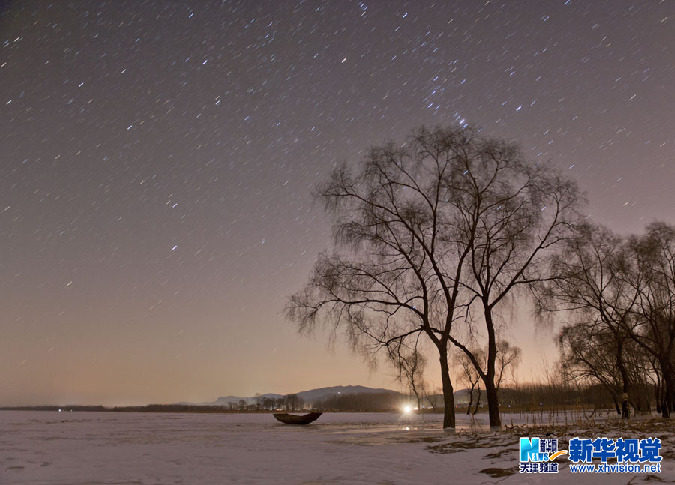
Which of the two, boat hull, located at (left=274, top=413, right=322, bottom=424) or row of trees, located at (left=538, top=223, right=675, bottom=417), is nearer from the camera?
row of trees, located at (left=538, top=223, right=675, bottom=417)

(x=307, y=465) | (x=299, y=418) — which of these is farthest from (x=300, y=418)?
(x=307, y=465)

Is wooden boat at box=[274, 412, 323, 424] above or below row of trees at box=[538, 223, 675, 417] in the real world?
below

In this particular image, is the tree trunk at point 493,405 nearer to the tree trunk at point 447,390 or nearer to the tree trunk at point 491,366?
Answer: the tree trunk at point 491,366

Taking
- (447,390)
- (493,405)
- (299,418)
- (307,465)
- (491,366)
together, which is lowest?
(299,418)

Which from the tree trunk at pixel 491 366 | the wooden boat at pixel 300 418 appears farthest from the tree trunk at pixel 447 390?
the wooden boat at pixel 300 418

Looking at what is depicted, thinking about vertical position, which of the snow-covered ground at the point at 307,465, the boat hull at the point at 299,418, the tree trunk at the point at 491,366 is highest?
the tree trunk at the point at 491,366

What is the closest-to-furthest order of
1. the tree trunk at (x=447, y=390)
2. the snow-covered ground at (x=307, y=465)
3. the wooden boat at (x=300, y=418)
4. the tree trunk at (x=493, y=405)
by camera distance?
the snow-covered ground at (x=307, y=465), the tree trunk at (x=493, y=405), the tree trunk at (x=447, y=390), the wooden boat at (x=300, y=418)

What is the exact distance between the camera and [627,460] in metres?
9.88

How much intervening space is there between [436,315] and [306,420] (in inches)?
836

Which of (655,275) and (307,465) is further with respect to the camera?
(655,275)

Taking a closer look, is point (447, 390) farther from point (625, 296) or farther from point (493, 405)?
point (625, 296)

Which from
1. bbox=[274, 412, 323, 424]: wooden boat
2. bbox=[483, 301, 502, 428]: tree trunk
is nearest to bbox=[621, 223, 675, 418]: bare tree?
bbox=[483, 301, 502, 428]: tree trunk

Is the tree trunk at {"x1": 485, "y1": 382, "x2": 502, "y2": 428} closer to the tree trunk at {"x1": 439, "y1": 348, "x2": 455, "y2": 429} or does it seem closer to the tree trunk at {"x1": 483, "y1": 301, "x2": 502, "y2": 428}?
the tree trunk at {"x1": 483, "y1": 301, "x2": 502, "y2": 428}

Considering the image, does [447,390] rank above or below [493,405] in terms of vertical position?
above
